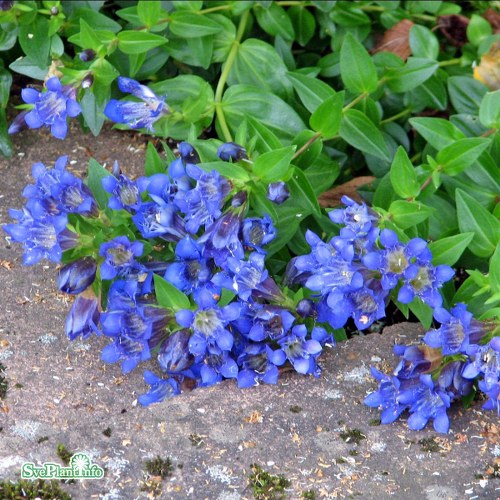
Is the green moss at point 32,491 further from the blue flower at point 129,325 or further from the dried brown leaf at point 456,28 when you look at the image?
the dried brown leaf at point 456,28

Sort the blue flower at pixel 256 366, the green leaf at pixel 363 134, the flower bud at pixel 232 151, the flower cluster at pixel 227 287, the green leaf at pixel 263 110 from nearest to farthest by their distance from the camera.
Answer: the flower cluster at pixel 227 287, the blue flower at pixel 256 366, the flower bud at pixel 232 151, the green leaf at pixel 363 134, the green leaf at pixel 263 110

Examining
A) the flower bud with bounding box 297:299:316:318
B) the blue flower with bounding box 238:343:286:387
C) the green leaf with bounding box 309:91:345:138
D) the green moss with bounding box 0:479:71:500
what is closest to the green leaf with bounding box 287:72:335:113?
the green leaf with bounding box 309:91:345:138

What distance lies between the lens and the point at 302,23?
346 cm

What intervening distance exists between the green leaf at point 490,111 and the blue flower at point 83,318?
1.32 metres

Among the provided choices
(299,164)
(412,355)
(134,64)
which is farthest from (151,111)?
(412,355)

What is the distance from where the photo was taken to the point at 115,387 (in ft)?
7.87

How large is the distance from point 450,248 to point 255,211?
566mm

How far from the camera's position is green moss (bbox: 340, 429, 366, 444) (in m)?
2.25

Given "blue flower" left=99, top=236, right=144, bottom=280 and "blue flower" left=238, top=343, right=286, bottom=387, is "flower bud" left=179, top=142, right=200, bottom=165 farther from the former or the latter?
"blue flower" left=238, top=343, right=286, bottom=387

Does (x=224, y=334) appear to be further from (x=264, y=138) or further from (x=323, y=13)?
(x=323, y=13)

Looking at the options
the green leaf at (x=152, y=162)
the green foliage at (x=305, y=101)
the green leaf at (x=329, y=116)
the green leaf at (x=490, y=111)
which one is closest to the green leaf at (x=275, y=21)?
the green foliage at (x=305, y=101)

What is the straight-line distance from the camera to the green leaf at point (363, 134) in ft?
9.34

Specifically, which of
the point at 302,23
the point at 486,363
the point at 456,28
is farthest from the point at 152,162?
the point at 456,28

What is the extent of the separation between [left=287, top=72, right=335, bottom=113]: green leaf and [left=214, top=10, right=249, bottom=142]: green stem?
0.25 meters
